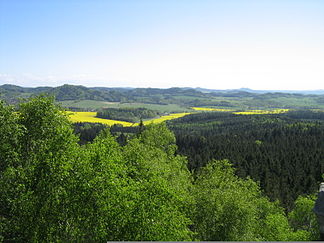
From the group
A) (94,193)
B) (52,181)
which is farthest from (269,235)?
(52,181)

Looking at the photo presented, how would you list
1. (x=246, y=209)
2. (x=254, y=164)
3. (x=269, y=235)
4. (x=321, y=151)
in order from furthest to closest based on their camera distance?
(x=321, y=151), (x=254, y=164), (x=269, y=235), (x=246, y=209)

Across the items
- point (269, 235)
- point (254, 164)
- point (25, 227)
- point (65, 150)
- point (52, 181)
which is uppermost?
point (65, 150)

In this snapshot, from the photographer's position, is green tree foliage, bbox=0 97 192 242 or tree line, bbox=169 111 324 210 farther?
tree line, bbox=169 111 324 210

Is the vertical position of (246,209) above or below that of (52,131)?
below

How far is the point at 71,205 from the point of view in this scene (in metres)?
18.9

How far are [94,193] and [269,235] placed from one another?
91.7 feet

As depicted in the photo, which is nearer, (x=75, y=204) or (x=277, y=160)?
→ (x=75, y=204)

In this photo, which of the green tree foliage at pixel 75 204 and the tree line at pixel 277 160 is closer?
the green tree foliage at pixel 75 204

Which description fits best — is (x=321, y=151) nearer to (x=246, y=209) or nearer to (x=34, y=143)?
(x=246, y=209)

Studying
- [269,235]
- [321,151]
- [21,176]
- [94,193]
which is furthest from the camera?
[321,151]

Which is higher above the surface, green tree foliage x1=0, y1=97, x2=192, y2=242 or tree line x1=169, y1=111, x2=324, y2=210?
green tree foliage x1=0, y1=97, x2=192, y2=242

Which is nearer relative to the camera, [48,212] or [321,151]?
[48,212]

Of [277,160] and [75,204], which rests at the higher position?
[75,204]

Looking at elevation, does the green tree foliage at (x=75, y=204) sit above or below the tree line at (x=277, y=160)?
above
